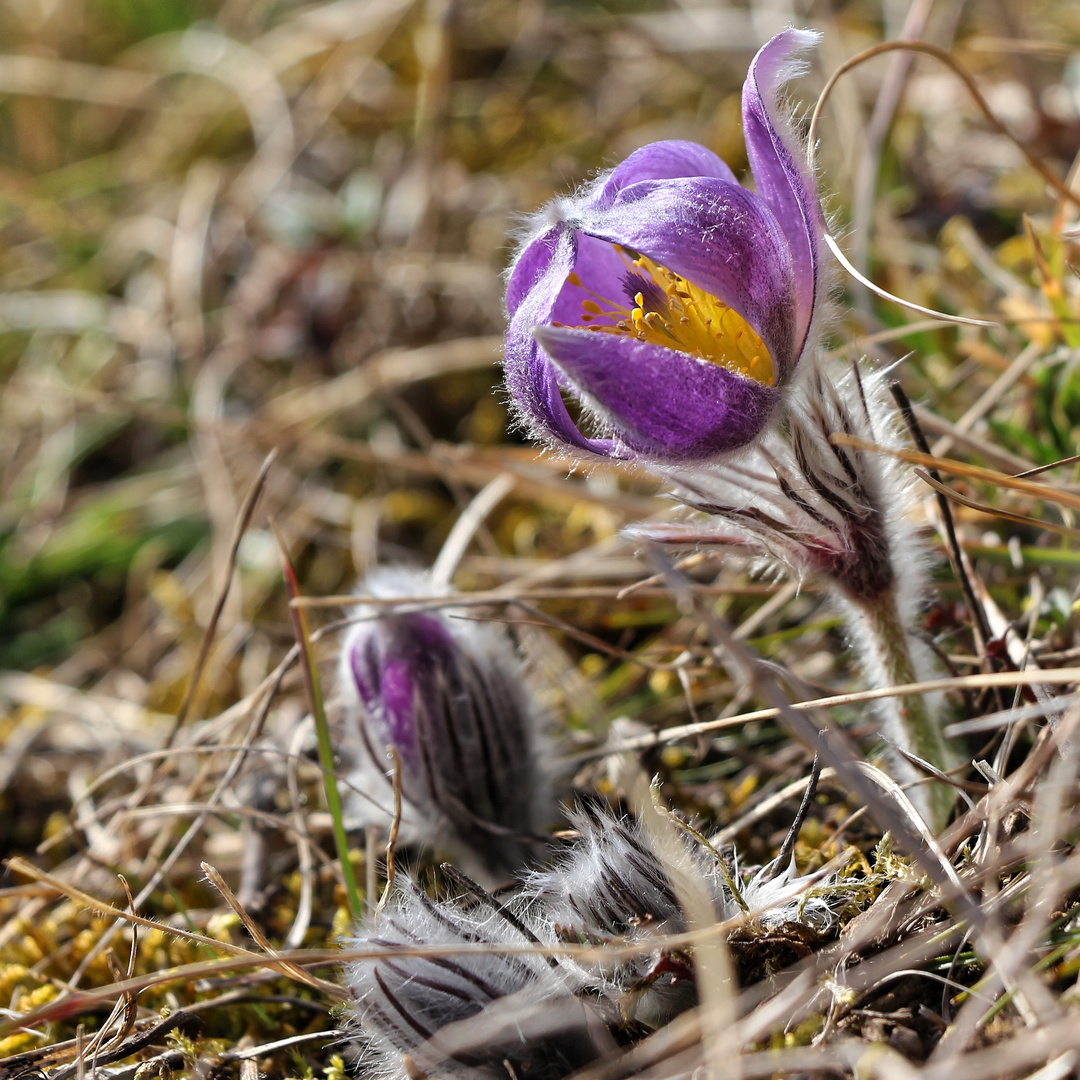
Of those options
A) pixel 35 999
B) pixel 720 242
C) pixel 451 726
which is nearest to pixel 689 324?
pixel 720 242

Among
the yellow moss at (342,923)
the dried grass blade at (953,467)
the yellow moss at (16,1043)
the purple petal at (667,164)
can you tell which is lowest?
the yellow moss at (16,1043)

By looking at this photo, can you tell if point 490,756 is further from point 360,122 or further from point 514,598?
point 360,122

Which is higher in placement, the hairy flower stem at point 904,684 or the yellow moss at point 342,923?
the hairy flower stem at point 904,684

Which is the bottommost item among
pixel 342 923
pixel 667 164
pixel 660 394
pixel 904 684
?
pixel 342 923

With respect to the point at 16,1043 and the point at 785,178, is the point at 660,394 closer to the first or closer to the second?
the point at 785,178

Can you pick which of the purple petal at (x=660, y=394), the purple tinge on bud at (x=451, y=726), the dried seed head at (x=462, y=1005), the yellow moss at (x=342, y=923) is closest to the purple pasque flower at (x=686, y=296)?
the purple petal at (x=660, y=394)

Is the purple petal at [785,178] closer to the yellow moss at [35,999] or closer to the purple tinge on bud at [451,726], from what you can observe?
the purple tinge on bud at [451,726]

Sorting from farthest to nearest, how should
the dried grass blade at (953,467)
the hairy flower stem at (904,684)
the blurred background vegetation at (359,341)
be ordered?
the blurred background vegetation at (359,341), the hairy flower stem at (904,684), the dried grass blade at (953,467)
